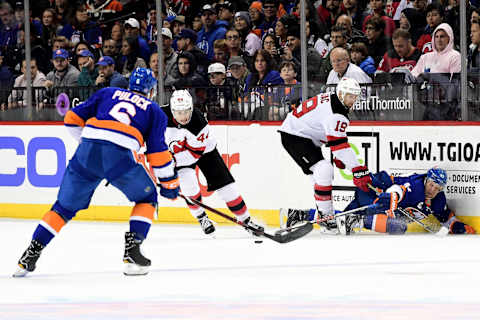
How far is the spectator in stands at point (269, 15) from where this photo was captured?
865cm

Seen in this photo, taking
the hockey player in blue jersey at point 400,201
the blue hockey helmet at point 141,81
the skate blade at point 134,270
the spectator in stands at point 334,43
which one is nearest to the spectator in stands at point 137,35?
the spectator in stands at point 334,43

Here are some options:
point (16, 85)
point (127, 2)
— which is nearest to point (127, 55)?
point (127, 2)

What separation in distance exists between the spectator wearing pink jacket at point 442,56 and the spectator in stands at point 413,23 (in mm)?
131

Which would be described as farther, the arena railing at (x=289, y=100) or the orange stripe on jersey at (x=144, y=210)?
the arena railing at (x=289, y=100)

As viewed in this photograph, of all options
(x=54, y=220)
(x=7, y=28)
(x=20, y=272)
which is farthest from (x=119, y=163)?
(x=7, y=28)

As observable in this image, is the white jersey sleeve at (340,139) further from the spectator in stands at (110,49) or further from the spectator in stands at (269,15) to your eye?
the spectator in stands at (110,49)

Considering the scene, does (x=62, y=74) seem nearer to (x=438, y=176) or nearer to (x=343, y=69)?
(x=343, y=69)

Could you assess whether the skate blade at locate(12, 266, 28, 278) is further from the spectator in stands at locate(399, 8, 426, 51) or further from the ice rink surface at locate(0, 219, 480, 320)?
the spectator in stands at locate(399, 8, 426, 51)

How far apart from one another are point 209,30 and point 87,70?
4.53ft

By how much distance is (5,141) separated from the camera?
31.3 ft

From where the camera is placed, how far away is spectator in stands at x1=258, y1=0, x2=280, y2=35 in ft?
28.4

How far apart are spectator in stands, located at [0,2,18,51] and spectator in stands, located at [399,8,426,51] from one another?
4064 millimetres

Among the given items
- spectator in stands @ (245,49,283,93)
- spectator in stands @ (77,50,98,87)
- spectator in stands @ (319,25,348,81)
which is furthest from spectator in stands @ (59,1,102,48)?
spectator in stands @ (319,25,348,81)

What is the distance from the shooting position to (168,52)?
916 centimetres
